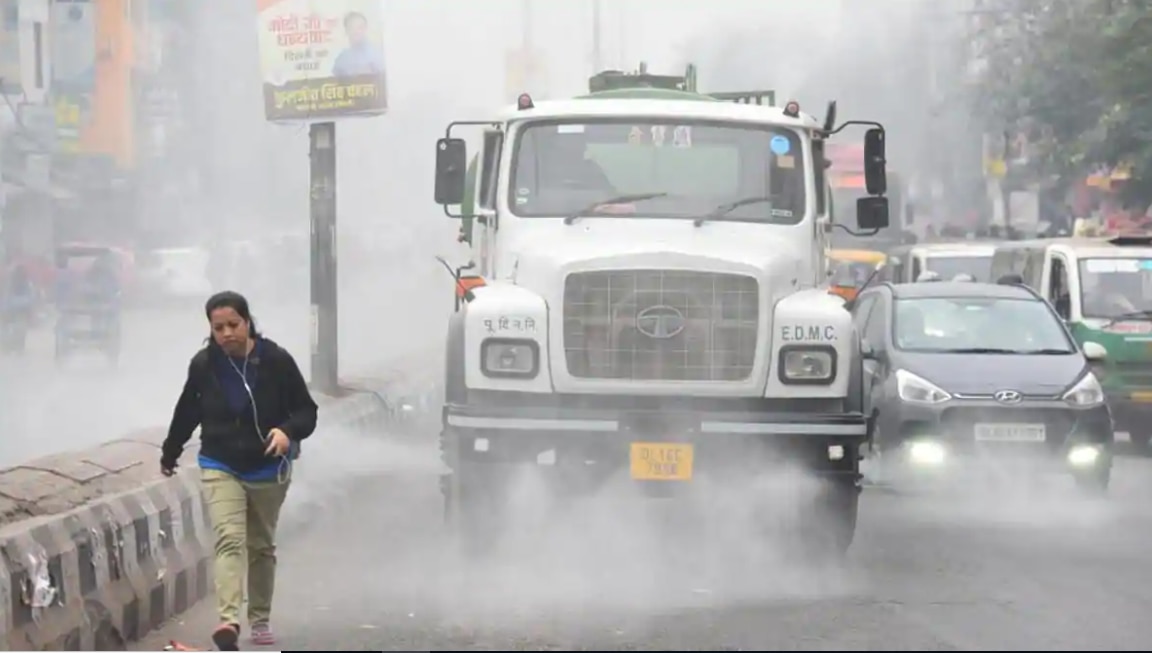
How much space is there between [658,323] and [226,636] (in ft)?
11.0

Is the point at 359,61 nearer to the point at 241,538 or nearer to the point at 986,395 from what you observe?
the point at 986,395

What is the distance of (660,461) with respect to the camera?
32.8ft

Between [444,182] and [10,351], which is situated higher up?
[444,182]

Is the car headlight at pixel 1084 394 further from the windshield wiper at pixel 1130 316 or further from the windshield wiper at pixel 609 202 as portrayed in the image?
the windshield wiper at pixel 1130 316

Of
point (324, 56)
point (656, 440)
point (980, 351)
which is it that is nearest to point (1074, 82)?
point (324, 56)

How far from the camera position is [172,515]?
30.9ft

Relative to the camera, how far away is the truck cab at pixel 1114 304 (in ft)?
58.0

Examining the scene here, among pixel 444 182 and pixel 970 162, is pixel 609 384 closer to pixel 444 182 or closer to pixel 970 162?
pixel 444 182

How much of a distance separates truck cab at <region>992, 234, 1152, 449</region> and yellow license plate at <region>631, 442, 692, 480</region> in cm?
840

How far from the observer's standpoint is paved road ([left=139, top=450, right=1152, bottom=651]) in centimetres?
854

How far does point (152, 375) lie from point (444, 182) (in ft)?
46.9

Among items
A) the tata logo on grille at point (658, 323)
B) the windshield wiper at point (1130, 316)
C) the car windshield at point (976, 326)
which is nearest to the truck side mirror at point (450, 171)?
the tata logo on grille at point (658, 323)

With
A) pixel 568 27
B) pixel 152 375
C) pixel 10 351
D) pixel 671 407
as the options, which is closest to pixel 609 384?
pixel 671 407

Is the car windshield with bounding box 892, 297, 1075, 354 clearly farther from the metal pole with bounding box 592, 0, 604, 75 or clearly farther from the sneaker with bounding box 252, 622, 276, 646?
the metal pole with bounding box 592, 0, 604, 75
